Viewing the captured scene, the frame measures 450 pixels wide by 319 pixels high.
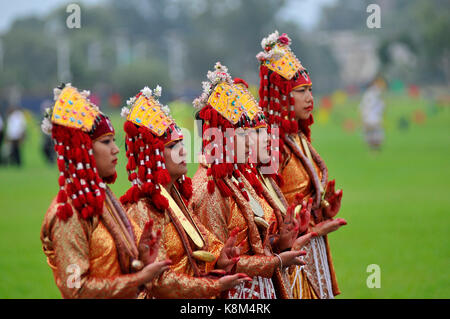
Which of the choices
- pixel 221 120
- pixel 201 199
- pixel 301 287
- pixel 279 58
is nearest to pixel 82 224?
pixel 201 199

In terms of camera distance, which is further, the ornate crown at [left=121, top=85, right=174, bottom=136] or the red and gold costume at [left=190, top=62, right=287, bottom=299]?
the red and gold costume at [left=190, top=62, right=287, bottom=299]

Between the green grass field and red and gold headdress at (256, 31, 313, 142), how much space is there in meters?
1.13

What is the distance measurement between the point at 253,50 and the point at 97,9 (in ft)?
51.9

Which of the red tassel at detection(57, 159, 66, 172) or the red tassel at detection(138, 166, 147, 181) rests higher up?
the red tassel at detection(57, 159, 66, 172)

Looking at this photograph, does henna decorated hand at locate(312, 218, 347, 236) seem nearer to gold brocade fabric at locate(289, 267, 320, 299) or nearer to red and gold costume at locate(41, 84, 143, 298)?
gold brocade fabric at locate(289, 267, 320, 299)

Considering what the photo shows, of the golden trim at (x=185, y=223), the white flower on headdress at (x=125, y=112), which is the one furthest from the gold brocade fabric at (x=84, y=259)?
the white flower on headdress at (x=125, y=112)

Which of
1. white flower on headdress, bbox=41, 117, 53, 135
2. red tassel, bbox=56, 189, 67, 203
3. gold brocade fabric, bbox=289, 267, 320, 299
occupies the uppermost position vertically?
white flower on headdress, bbox=41, 117, 53, 135

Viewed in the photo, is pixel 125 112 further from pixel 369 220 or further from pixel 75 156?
pixel 369 220

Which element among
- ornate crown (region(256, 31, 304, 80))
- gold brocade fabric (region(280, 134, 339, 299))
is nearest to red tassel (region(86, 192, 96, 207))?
gold brocade fabric (region(280, 134, 339, 299))

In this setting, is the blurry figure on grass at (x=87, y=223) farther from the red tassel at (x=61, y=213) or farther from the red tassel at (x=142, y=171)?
the red tassel at (x=142, y=171)

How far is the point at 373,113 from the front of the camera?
68.8 ft

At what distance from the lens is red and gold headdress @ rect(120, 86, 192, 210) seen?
3.74m

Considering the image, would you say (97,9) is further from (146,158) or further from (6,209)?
(146,158)

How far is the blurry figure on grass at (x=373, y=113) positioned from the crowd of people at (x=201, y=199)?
52.0ft
